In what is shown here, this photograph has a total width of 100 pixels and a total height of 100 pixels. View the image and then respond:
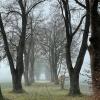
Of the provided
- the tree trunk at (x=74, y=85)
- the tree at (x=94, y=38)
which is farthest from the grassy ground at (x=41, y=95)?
the tree at (x=94, y=38)

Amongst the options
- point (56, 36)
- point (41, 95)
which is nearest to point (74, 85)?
point (41, 95)

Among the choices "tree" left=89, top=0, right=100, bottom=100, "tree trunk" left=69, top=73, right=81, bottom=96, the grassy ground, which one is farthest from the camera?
"tree trunk" left=69, top=73, right=81, bottom=96

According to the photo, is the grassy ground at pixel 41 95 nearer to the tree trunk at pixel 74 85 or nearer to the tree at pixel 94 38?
the tree trunk at pixel 74 85

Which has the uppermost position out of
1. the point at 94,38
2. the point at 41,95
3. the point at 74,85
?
the point at 94,38

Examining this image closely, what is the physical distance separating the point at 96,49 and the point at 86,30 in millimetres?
12945

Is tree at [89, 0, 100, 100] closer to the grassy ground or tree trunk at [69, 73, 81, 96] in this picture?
the grassy ground

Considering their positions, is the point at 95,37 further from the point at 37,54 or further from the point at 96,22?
the point at 37,54

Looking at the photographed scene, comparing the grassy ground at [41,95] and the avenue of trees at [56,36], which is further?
the grassy ground at [41,95]

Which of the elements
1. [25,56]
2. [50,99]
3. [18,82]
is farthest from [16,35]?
[50,99]

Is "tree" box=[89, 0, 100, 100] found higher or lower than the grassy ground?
higher

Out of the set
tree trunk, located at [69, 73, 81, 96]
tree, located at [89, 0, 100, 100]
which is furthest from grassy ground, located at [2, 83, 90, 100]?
tree, located at [89, 0, 100, 100]

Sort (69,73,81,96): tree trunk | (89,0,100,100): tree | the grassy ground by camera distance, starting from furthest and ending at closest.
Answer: (69,73,81,96): tree trunk < the grassy ground < (89,0,100,100): tree

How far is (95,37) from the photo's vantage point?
18.5 m

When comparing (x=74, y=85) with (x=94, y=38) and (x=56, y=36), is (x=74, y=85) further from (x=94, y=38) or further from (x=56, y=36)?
(x=56, y=36)
